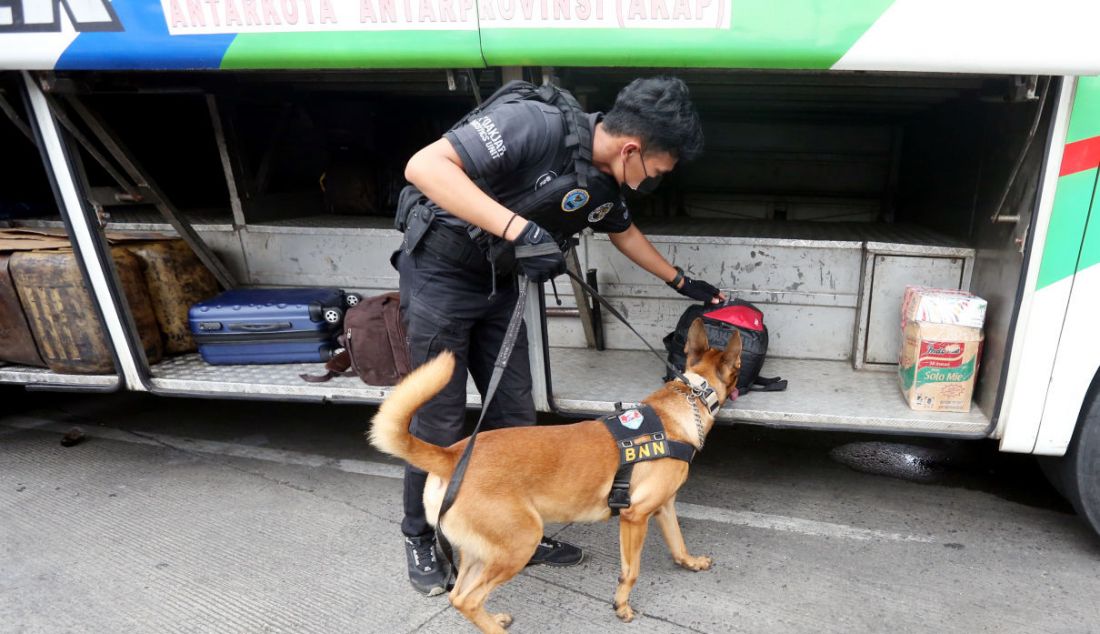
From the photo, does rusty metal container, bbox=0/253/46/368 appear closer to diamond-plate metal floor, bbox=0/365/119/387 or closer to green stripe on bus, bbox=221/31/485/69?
diamond-plate metal floor, bbox=0/365/119/387

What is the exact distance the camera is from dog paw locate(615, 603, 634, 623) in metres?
2.32

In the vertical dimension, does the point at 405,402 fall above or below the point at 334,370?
above

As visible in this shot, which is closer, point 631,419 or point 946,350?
point 631,419

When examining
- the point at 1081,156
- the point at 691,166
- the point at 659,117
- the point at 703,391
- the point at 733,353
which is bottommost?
the point at 703,391

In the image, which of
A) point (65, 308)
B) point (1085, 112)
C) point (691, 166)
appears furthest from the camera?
point (691, 166)

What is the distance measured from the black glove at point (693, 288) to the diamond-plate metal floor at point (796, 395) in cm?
50

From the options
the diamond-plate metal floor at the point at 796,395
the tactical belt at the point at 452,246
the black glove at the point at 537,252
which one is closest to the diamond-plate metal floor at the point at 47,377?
the tactical belt at the point at 452,246

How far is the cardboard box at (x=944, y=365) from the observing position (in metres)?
2.60

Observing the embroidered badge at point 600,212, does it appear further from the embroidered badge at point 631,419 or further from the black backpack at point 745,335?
the black backpack at point 745,335

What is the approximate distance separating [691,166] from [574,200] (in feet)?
11.0

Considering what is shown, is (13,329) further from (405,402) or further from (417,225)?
(405,402)

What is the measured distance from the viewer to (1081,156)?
83.3 inches

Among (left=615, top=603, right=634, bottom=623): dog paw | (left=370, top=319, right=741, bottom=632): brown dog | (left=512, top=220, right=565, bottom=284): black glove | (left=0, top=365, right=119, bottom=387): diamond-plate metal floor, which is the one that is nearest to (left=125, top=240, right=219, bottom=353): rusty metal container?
(left=0, top=365, right=119, bottom=387): diamond-plate metal floor

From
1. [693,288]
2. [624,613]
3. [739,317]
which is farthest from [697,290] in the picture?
[624,613]
